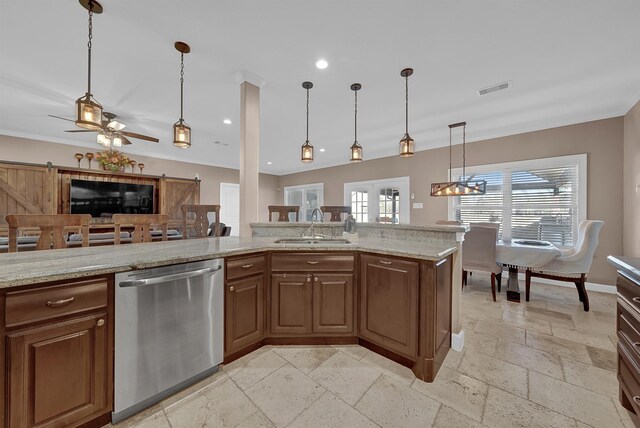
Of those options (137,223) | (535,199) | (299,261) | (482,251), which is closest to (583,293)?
(482,251)

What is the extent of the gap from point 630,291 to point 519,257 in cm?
218

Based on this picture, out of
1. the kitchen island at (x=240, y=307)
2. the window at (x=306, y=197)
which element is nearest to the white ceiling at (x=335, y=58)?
the kitchen island at (x=240, y=307)

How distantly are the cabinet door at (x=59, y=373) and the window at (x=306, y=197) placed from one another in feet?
22.0

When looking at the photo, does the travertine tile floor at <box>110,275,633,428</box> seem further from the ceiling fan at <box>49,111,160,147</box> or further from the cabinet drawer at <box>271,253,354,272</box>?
the ceiling fan at <box>49,111,160,147</box>

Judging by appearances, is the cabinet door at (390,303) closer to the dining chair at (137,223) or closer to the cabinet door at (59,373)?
the cabinet door at (59,373)

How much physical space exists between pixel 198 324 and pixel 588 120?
5787mm

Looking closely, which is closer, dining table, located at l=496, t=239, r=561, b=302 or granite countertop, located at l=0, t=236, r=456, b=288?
granite countertop, located at l=0, t=236, r=456, b=288

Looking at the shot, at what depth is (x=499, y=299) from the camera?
11.2 ft

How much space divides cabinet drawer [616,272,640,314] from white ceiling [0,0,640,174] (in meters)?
1.95

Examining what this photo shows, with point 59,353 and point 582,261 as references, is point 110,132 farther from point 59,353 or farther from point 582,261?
point 582,261

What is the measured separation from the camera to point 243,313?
1.94 metres

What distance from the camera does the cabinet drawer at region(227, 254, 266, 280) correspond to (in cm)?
185

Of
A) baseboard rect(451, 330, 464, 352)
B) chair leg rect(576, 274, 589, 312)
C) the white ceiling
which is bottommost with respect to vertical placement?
baseboard rect(451, 330, 464, 352)

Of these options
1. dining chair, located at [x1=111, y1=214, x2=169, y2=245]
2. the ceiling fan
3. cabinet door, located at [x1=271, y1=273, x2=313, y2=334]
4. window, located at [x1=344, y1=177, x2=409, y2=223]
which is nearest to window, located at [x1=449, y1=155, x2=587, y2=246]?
window, located at [x1=344, y1=177, x2=409, y2=223]
